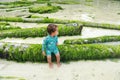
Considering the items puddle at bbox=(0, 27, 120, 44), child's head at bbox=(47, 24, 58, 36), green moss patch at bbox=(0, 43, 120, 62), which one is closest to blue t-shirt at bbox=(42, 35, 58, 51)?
child's head at bbox=(47, 24, 58, 36)

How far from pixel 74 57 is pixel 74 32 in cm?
347

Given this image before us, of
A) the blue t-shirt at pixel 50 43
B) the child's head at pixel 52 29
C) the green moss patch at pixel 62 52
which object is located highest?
the child's head at pixel 52 29

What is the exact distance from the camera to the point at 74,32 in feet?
36.7

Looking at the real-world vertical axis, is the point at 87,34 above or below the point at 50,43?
below

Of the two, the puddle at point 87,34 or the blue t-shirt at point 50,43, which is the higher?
the blue t-shirt at point 50,43

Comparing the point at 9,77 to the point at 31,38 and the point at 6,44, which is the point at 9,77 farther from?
the point at 31,38

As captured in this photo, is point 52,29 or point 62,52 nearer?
point 52,29

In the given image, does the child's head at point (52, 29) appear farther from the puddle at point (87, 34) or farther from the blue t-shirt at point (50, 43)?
the puddle at point (87, 34)

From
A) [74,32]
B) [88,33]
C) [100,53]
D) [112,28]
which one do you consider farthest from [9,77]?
[112,28]

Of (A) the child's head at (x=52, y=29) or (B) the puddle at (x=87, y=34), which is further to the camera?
(B) the puddle at (x=87, y=34)

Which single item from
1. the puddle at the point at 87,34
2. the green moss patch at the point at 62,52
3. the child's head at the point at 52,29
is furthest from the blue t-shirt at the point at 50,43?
the puddle at the point at 87,34

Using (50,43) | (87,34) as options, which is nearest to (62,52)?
(50,43)

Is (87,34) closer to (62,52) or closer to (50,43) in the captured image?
(62,52)

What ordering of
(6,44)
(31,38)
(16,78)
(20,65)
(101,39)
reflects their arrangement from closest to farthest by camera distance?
(16,78) → (20,65) → (6,44) → (101,39) → (31,38)
